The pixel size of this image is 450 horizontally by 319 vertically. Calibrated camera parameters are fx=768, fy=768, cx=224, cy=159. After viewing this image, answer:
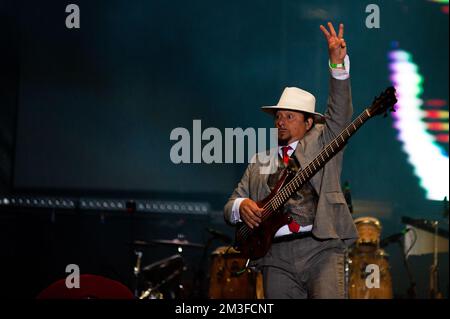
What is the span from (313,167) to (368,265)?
11.7 feet

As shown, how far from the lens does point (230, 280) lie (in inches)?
285

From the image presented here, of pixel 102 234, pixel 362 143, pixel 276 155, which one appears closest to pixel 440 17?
pixel 362 143

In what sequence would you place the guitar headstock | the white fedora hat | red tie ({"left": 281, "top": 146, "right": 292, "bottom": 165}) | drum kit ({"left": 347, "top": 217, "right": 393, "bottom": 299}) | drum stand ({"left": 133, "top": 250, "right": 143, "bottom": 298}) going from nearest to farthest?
the guitar headstock → red tie ({"left": 281, "top": 146, "right": 292, "bottom": 165}) → the white fedora hat → drum kit ({"left": 347, "top": 217, "right": 393, "bottom": 299}) → drum stand ({"left": 133, "top": 250, "right": 143, "bottom": 298})

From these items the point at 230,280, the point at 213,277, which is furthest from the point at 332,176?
the point at 213,277

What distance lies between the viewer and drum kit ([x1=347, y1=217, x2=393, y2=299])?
24.2ft

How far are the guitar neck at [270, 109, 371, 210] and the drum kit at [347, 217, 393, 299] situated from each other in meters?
3.39

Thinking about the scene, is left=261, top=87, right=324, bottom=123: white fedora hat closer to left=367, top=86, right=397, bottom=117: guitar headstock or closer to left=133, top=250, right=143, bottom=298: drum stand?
left=367, top=86, right=397, bottom=117: guitar headstock

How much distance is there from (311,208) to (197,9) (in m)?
5.20

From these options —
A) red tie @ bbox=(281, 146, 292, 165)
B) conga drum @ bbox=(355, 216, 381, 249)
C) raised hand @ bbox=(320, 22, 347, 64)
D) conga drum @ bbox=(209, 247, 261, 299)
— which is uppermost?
raised hand @ bbox=(320, 22, 347, 64)

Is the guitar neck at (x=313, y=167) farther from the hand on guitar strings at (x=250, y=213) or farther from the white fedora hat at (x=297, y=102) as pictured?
the white fedora hat at (x=297, y=102)

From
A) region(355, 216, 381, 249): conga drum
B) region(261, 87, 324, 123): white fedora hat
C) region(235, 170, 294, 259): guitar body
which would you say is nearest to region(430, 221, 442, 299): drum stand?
region(355, 216, 381, 249): conga drum

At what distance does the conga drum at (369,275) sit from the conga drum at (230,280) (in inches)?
38.8
